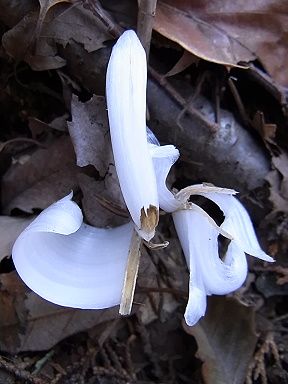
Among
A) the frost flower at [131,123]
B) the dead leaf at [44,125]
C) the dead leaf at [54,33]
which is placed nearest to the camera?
the frost flower at [131,123]

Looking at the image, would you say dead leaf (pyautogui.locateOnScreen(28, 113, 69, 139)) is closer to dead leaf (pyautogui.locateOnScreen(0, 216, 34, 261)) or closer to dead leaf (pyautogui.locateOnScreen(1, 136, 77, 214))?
dead leaf (pyautogui.locateOnScreen(1, 136, 77, 214))

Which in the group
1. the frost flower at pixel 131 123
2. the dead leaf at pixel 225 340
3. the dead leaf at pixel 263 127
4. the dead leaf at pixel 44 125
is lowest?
the dead leaf at pixel 225 340

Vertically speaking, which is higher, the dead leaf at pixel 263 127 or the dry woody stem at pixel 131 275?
the dead leaf at pixel 263 127

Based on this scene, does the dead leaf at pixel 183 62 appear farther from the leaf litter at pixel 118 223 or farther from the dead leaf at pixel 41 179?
the dead leaf at pixel 41 179

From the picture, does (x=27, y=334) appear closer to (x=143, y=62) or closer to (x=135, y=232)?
(x=135, y=232)

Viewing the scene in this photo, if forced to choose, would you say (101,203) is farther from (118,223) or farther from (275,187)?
(275,187)

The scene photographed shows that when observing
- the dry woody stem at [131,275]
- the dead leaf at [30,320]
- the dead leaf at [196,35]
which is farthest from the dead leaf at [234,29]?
the dead leaf at [30,320]

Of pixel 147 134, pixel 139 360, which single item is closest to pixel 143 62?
pixel 147 134
